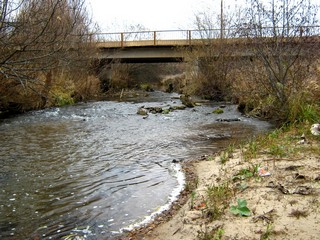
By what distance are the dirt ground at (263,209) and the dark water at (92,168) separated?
24.0 inches

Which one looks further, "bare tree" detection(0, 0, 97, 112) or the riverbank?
"bare tree" detection(0, 0, 97, 112)

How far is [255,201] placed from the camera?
4492 mm

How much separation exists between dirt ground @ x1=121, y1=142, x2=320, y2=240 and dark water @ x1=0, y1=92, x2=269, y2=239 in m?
0.61

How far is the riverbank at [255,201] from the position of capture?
372cm

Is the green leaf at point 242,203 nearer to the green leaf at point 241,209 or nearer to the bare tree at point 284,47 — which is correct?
the green leaf at point 241,209

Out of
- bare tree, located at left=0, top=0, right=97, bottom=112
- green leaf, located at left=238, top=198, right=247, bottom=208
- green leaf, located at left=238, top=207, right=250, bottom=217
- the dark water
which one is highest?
bare tree, located at left=0, top=0, right=97, bottom=112

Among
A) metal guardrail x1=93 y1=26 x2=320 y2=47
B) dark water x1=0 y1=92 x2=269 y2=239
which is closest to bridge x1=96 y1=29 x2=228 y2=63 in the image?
metal guardrail x1=93 y1=26 x2=320 y2=47

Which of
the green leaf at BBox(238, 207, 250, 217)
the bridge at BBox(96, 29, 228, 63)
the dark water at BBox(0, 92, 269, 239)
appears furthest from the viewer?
the bridge at BBox(96, 29, 228, 63)

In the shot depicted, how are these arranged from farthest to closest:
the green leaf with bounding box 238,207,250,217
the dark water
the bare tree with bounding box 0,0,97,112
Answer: the bare tree with bounding box 0,0,97,112 < the dark water < the green leaf with bounding box 238,207,250,217

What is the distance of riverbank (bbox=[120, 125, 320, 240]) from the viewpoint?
3719 mm

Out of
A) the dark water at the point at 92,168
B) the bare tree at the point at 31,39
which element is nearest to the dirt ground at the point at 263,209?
the dark water at the point at 92,168

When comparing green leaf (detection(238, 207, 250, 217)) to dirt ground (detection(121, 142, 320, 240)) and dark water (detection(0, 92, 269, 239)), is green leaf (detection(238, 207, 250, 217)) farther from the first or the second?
dark water (detection(0, 92, 269, 239))

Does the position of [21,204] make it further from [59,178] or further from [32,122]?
[32,122]

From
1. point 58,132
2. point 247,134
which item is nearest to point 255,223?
point 247,134
